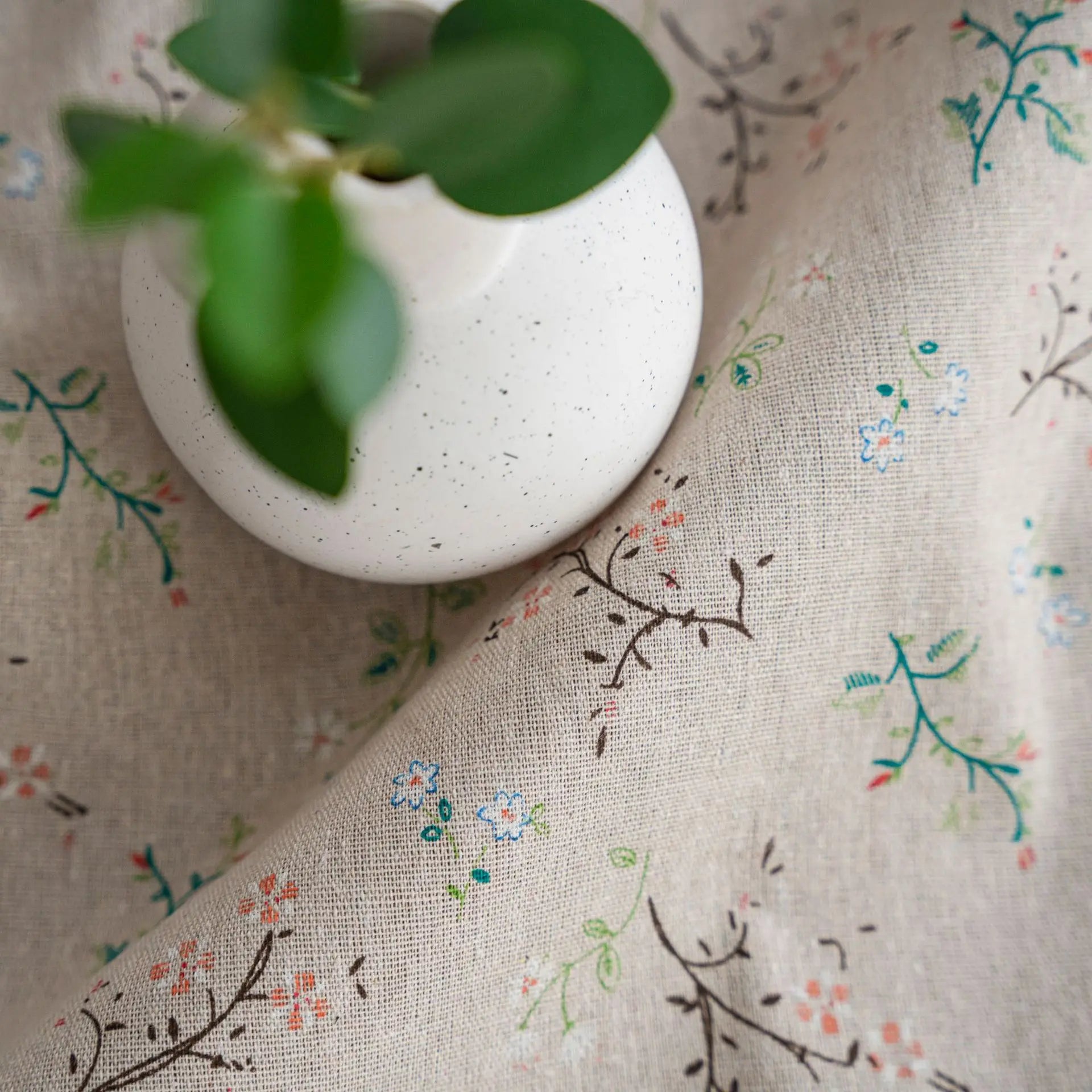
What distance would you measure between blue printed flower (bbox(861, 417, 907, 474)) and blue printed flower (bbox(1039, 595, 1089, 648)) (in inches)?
8.1

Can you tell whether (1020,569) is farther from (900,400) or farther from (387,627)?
(387,627)

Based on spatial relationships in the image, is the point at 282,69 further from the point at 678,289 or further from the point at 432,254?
the point at 678,289

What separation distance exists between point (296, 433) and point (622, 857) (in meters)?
0.29

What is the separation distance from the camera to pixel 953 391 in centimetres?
45

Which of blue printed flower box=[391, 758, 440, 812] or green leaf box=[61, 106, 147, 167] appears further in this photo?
blue printed flower box=[391, 758, 440, 812]

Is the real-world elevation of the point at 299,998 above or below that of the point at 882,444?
below

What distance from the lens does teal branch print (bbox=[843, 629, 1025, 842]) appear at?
1.69 ft

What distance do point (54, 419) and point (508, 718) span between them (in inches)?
12.0

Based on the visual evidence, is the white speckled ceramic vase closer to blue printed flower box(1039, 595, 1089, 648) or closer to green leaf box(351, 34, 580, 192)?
green leaf box(351, 34, 580, 192)

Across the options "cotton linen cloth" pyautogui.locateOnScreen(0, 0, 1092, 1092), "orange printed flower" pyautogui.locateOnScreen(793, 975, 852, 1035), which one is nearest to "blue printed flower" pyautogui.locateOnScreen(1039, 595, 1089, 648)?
"cotton linen cloth" pyautogui.locateOnScreen(0, 0, 1092, 1092)

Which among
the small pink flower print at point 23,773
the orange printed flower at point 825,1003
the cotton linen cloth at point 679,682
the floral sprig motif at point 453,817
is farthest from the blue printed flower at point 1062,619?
the small pink flower print at point 23,773

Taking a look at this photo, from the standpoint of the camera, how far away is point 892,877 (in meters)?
0.54

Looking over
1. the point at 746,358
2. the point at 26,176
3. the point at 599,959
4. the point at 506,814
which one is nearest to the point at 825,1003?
the point at 599,959

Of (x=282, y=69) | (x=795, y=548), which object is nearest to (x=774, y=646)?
(x=795, y=548)
